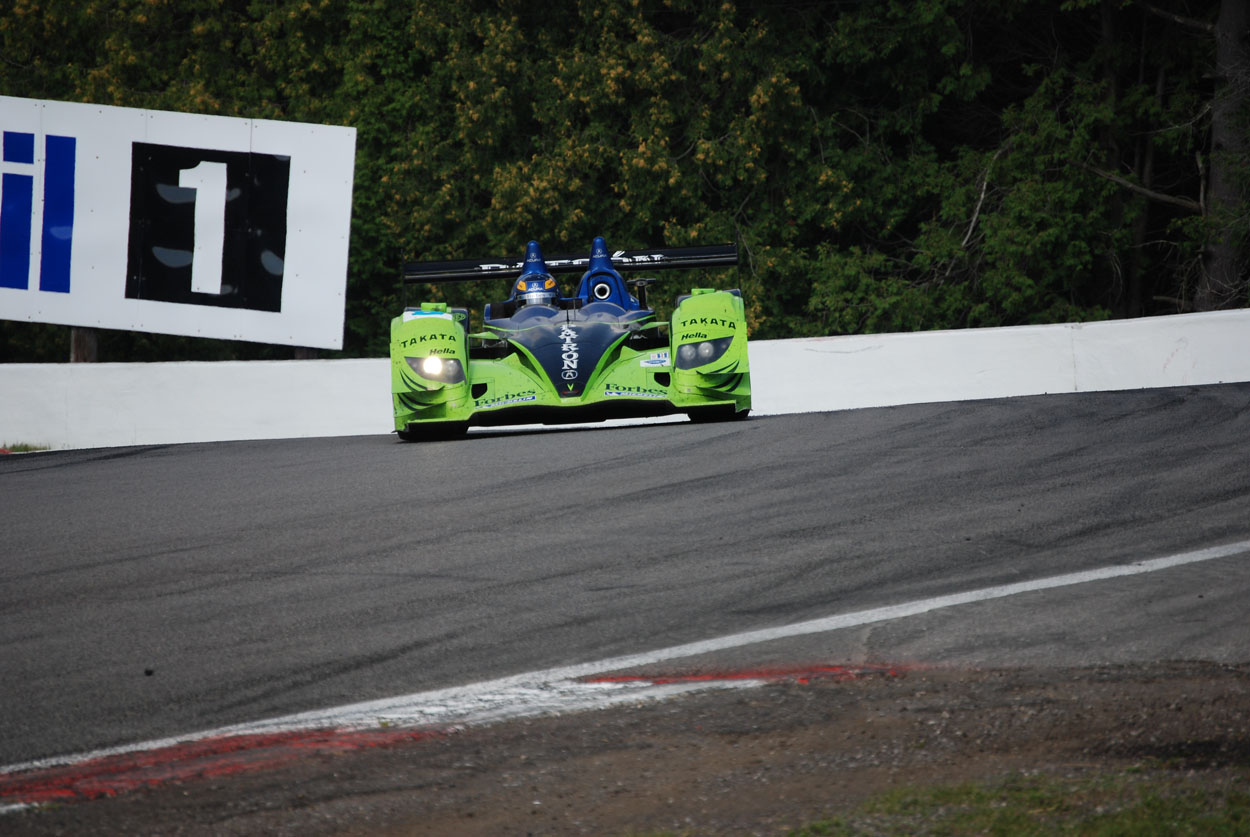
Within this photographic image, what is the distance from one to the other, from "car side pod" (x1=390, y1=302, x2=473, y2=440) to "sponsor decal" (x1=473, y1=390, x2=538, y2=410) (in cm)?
13

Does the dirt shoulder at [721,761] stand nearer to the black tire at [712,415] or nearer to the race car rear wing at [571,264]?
the black tire at [712,415]

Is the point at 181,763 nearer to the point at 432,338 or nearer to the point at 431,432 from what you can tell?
the point at 432,338

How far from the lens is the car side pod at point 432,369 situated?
10.9 meters

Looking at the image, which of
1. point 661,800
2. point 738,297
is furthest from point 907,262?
point 661,800

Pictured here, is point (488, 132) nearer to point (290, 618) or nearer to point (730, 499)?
point (730, 499)

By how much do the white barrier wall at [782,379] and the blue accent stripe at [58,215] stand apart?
3.00 metres

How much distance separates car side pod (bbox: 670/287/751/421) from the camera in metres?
11.2

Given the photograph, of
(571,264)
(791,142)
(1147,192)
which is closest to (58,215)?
(571,264)

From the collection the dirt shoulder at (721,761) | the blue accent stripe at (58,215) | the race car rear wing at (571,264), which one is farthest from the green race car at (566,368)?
the blue accent stripe at (58,215)

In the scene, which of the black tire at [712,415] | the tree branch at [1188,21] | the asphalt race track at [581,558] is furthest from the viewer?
the tree branch at [1188,21]

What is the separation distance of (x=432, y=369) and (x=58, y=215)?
7.82 m

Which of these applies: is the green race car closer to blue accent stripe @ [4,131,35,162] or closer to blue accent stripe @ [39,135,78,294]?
blue accent stripe @ [39,135,78,294]

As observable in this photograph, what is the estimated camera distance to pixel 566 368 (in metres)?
11.0

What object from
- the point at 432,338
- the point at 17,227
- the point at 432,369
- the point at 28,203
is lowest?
the point at 432,369
